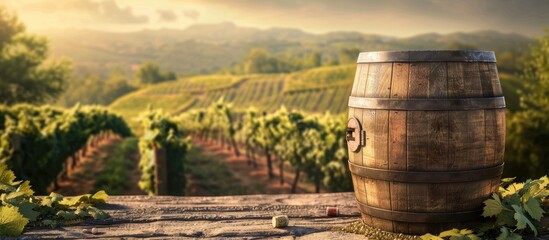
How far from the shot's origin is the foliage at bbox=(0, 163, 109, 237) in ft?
11.5

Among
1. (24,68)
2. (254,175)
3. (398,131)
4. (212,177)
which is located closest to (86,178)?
(212,177)

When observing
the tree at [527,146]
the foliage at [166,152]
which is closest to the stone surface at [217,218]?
the foliage at [166,152]

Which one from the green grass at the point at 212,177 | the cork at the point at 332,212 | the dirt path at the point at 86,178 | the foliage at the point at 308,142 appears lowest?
the green grass at the point at 212,177

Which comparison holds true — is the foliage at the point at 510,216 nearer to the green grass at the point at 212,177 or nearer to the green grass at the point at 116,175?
the green grass at the point at 116,175

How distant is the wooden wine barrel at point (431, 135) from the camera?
3326 mm

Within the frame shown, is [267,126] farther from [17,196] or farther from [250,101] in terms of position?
[250,101]

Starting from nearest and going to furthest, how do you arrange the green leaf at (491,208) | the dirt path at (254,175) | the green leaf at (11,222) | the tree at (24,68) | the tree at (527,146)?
1. the green leaf at (491,208)
2. the green leaf at (11,222)
3. the tree at (527,146)
4. the dirt path at (254,175)
5. the tree at (24,68)

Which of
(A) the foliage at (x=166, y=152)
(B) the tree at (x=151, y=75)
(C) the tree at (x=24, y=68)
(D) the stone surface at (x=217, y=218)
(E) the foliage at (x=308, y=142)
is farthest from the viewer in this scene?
(B) the tree at (x=151, y=75)

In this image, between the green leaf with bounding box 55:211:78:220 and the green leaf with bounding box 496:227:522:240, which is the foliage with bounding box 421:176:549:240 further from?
the green leaf with bounding box 55:211:78:220

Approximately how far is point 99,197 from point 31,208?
632 mm

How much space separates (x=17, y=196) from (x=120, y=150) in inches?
855

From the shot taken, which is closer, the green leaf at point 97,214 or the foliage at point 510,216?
the foliage at point 510,216

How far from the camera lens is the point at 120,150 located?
24.7m

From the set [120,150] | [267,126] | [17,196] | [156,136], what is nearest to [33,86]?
[120,150]
